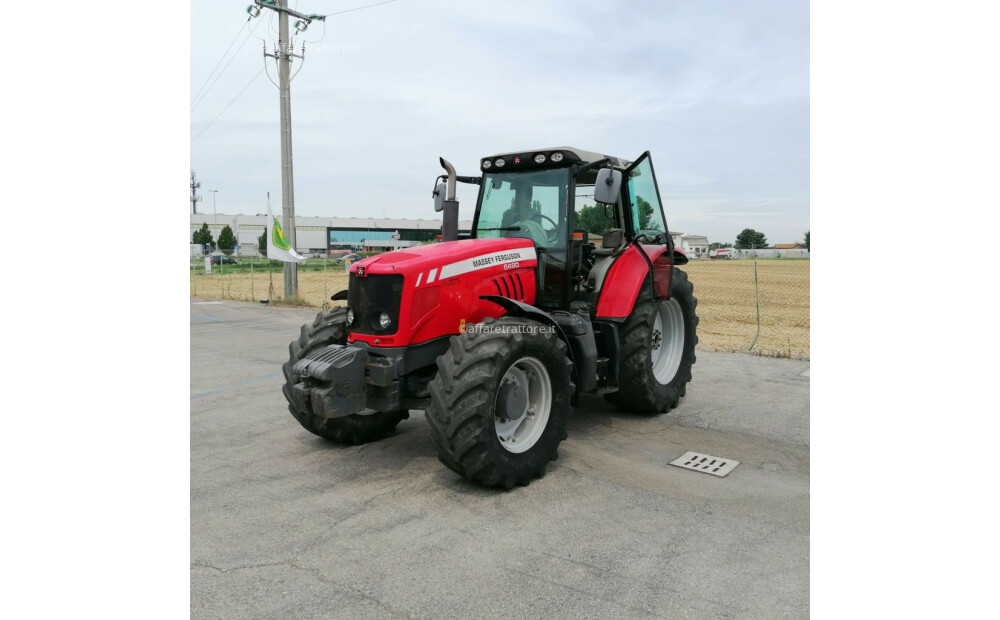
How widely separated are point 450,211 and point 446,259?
117 cm

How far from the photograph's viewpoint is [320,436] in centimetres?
510

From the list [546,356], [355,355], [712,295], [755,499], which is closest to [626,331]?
[546,356]

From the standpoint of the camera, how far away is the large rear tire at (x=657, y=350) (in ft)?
18.6

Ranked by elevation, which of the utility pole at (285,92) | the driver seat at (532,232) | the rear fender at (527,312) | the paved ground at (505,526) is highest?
the utility pole at (285,92)

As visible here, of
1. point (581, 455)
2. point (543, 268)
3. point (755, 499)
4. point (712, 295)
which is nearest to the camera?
point (755, 499)

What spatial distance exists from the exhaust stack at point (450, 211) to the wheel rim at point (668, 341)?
2.33 m

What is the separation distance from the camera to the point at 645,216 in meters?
6.25

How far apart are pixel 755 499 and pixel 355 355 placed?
2772mm

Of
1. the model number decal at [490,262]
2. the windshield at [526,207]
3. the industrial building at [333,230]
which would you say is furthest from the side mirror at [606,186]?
the industrial building at [333,230]

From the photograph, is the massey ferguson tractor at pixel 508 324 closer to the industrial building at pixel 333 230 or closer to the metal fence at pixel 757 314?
the metal fence at pixel 757 314

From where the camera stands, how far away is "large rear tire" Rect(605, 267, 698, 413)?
18.6ft

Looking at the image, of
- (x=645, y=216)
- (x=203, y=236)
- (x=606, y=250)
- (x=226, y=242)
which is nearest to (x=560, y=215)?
(x=606, y=250)

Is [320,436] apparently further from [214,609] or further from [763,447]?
[763,447]

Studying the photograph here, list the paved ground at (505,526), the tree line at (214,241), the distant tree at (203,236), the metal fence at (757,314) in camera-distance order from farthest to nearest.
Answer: the tree line at (214,241), the distant tree at (203,236), the metal fence at (757,314), the paved ground at (505,526)
